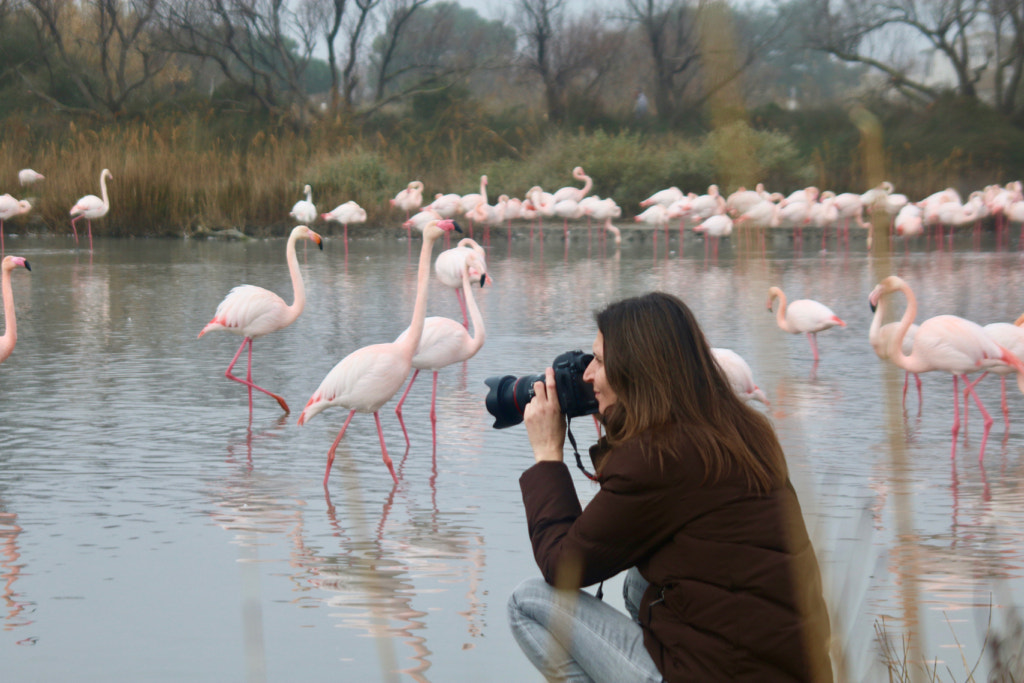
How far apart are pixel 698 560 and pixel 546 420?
18.0 inches

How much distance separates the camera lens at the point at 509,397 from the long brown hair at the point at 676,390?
33 cm

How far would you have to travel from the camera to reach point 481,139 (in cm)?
2980

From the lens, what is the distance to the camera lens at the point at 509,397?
9.01ft

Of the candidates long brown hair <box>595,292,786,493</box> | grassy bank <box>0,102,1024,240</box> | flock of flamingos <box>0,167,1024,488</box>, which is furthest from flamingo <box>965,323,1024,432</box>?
grassy bank <box>0,102,1024,240</box>

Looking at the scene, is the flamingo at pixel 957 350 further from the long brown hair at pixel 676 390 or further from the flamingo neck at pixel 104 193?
the flamingo neck at pixel 104 193

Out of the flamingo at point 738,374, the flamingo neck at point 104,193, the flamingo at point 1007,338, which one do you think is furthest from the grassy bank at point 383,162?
the flamingo at point 738,374

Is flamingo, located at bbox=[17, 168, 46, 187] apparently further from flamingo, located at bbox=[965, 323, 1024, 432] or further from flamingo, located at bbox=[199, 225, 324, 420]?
flamingo, located at bbox=[965, 323, 1024, 432]

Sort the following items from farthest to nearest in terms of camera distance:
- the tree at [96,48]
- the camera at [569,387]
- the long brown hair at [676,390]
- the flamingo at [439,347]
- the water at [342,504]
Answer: the tree at [96,48] < the flamingo at [439,347] < the water at [342,504] < the camera at [569,387] < the long brown hair at [676,390]

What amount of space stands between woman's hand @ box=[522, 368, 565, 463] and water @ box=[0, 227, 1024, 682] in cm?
48

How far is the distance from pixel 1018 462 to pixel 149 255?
1359 centimetres

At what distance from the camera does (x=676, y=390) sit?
2.38 metres


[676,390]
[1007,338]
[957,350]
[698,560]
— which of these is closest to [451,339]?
[957,350]

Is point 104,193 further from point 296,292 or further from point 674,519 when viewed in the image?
point 674,519

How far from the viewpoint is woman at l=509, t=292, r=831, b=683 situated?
2236 millimetres
